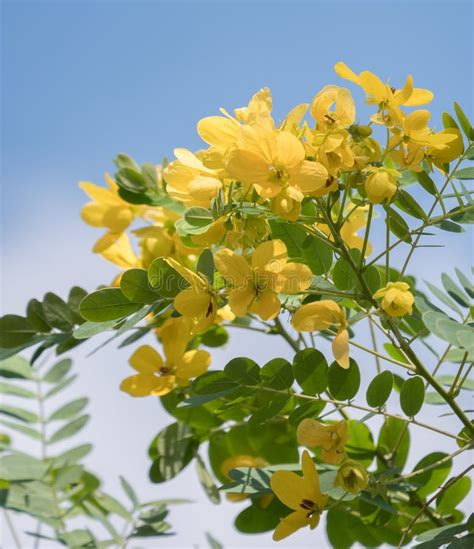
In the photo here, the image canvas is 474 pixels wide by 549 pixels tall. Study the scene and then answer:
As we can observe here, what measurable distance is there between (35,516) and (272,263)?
0.96m

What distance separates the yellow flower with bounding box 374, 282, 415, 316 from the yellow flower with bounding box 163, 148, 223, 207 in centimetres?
29

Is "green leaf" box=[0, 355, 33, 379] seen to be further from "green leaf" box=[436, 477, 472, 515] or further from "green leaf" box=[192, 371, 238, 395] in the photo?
"green leaf" box=[436, 477, 472, 515]

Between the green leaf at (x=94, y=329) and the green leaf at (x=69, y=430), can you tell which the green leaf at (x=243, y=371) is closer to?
the green leaf at (x=94, y=329)

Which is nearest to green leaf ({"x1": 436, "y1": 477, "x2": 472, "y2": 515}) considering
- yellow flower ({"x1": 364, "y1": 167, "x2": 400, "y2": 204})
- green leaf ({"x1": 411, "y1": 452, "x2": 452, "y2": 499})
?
green leaf ({"x1": 411, "y1": 452, "x2": 452, "y2": 499})

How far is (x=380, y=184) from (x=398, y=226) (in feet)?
0.68

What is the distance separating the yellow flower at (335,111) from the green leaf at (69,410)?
3.72 ft

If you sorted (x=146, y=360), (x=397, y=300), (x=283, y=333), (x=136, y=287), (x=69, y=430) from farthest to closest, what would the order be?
1. (x=69, y=430)
2. (x=283, y=333)
3. (x=146, y=360)
4. (x=136, y=287)
5. (x=397, y=300)

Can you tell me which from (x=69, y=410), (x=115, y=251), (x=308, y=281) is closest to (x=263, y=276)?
(x=308, y=281)

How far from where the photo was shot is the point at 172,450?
181 centimetres

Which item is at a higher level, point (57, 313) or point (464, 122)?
point (464, 122)

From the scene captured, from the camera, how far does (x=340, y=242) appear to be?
1277mm

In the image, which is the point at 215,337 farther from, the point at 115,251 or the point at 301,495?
the point at 301,495

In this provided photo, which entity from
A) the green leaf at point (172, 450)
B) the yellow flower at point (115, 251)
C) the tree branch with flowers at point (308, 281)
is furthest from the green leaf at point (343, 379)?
the yellow flower at point (115, 251)

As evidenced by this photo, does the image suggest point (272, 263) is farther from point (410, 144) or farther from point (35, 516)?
point (35, 516)
